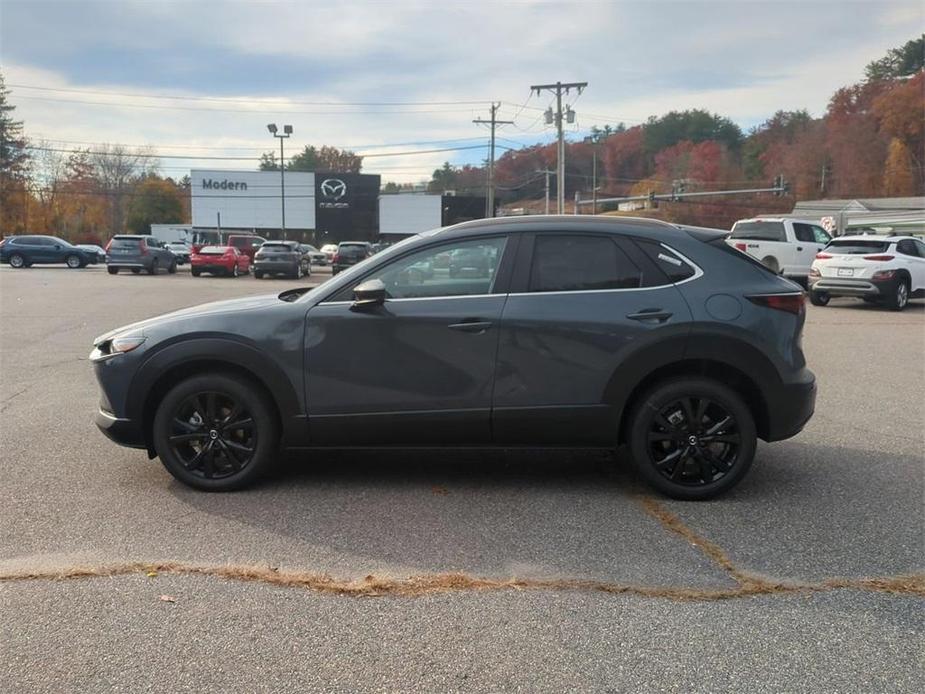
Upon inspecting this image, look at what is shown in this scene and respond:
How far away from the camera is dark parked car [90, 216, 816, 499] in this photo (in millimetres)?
4566

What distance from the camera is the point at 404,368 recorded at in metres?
4.59

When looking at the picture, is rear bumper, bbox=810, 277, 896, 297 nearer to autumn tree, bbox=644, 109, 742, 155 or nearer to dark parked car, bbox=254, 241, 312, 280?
dark parked car, bbox=254, 241, 312, 280

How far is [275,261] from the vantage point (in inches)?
1206

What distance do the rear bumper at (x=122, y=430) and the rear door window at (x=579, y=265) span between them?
8.66ft

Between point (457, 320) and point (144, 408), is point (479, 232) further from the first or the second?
point (144, 408)

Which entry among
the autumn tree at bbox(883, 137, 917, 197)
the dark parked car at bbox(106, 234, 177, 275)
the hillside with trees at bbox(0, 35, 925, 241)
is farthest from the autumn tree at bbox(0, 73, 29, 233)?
the autumn tree at bbox(883, 137, 917, 197)

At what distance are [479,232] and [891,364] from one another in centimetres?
751

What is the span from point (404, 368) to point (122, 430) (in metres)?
1.84

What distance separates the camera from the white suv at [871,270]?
1669 centimetres

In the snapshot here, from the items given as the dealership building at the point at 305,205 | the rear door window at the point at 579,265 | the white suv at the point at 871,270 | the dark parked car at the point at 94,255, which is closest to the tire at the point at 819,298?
the white suv at the point at 871,270

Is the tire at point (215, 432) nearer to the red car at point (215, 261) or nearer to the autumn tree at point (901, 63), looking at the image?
the red car at point (215, 261)

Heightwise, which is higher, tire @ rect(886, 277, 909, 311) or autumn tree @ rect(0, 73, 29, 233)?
autumn tree @ rect(0, 73, 29, 233)

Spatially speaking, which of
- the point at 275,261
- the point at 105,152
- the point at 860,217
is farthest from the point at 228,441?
the point at 105,152

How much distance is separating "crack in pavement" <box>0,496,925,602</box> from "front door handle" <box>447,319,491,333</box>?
4.99 ft
